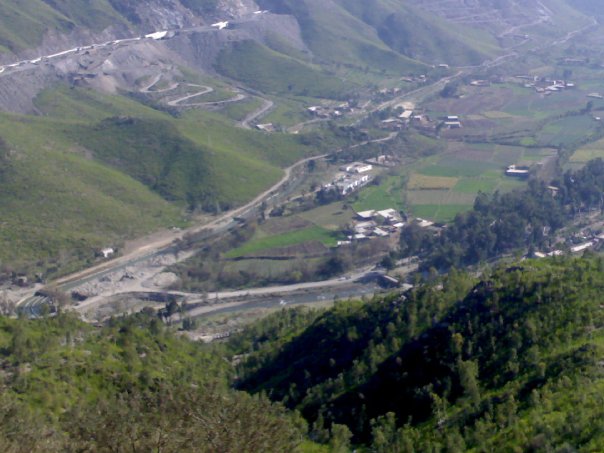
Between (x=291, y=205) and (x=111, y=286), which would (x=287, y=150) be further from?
(x=111, y=286)

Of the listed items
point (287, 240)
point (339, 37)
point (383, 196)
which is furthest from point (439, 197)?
point (339, 37)

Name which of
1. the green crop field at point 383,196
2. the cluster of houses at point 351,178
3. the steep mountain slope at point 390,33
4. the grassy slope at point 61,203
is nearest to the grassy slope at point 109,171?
the grassy slope at point 61,203

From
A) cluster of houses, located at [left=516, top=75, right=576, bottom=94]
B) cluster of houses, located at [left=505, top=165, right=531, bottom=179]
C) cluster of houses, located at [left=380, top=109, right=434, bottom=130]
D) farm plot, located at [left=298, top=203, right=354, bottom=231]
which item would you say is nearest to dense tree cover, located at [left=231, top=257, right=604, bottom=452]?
farm plot, located at [left=298, top=203, right=354, bottom=231]

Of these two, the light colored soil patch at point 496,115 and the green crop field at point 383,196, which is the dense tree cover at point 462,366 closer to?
the green crop field at point 383,196

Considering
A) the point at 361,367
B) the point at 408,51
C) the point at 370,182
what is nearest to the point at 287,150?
the point at 370,182

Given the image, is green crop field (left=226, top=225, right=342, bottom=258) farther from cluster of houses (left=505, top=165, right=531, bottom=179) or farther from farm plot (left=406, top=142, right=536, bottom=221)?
cluster of houses (left=505, top=165, right=531, bottom=179)
